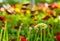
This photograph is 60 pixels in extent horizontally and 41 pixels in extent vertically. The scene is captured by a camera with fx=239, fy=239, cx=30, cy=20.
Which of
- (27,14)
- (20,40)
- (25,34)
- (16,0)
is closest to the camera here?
(20,40)

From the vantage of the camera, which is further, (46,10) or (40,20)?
(46,10)

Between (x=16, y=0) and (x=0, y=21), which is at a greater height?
(x=0, y=21)

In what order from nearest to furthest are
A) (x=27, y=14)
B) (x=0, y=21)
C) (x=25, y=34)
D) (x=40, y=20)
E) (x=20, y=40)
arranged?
(x=20, y=40)
(x=25, y=34)
(x=0, y=21)
(x=40, y=20)
(x=27, y=14)

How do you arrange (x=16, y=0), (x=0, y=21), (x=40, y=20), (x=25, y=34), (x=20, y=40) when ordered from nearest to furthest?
(x=20, y=40), (x=25, y=34), (x=0, y=21), (x=40, y=20), (x=16, y=0)

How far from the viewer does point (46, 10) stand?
194cm

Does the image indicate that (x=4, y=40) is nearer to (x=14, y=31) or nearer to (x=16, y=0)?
(x=14, y=31)

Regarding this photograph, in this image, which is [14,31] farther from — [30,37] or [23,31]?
[30,37]

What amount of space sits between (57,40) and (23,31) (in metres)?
0.26

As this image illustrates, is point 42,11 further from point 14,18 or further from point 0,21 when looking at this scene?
point 0,21

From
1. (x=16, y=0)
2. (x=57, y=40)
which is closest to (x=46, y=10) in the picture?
(x=57, y=40)

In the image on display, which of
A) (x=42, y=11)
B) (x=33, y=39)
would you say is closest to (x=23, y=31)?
(x=33, y=39)

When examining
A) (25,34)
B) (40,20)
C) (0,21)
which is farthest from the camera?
(40,20)

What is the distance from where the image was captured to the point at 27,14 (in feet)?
5.82

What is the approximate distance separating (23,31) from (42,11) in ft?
2.41
